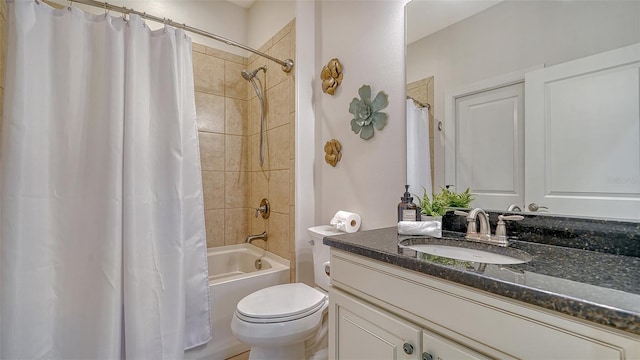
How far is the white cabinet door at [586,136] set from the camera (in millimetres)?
771

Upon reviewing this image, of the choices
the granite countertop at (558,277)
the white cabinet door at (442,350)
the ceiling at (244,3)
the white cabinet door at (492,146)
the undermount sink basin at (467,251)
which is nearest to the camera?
the granite countertop at (558,277)

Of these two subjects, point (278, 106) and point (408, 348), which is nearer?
point (408, 348)

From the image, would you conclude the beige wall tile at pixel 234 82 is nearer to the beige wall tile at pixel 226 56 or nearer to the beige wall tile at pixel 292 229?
the beige wall tile at pixel 226 56

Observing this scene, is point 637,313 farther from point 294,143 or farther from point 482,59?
point 294,143

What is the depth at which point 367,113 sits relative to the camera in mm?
1527

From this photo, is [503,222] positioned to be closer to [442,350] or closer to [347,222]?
[442,350]

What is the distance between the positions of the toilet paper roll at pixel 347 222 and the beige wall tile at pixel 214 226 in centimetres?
123

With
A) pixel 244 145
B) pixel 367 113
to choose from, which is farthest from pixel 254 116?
pixel 367 113

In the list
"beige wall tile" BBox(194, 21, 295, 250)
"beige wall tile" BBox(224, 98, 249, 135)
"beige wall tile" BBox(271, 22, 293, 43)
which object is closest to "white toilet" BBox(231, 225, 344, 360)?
"beige wall tile" BBox(194, 21, 295, 250)

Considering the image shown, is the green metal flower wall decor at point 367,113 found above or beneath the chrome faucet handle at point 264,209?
above

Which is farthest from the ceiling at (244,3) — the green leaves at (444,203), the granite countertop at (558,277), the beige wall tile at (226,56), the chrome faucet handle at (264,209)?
the granite countertop at (558,277)

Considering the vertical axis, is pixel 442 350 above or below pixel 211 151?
below

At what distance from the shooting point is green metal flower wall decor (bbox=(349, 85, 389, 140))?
1465 millimetres

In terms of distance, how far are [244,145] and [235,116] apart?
0.27m
